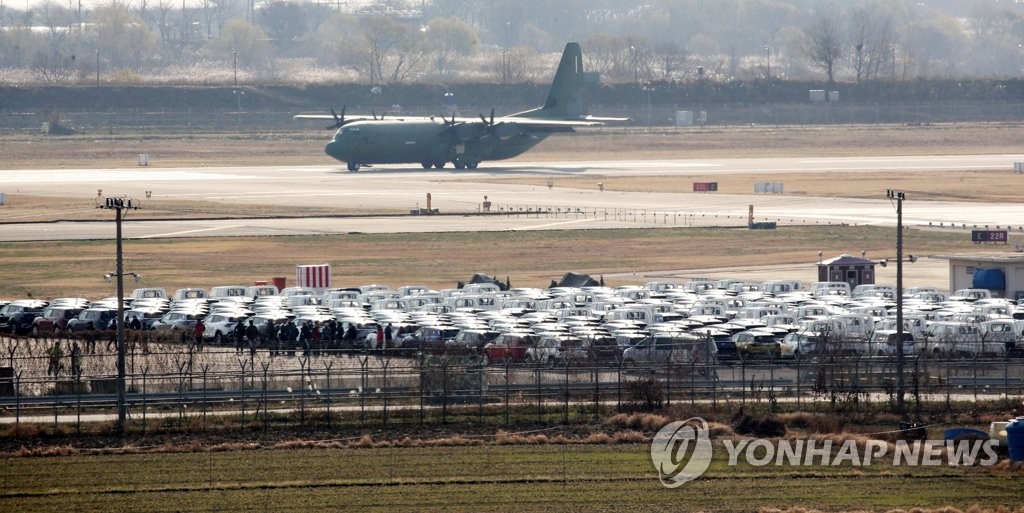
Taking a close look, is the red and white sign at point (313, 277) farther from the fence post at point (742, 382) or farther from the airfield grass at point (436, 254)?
the fence post at point (742, 382)

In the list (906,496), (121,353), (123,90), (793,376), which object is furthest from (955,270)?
(123,90)

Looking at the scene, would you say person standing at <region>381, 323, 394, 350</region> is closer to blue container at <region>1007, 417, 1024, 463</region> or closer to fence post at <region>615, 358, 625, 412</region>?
fence post at <region>615, 358, 625, 412</region>

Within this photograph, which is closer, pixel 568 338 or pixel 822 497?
pixel 822 497

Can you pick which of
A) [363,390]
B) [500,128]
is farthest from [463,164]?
[363,390]

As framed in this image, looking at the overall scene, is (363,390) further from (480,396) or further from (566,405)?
(566,405)

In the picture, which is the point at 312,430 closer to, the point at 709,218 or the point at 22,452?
the point at 22,452

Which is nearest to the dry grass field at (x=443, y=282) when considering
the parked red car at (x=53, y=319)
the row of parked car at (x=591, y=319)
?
the row of parked car at (x=591, y=319)

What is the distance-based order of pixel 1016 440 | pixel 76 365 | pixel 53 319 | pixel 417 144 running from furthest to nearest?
1. pixel 417 144
2. pixel 53 319
3. pixel 76 365
4. pixel 1016 440
